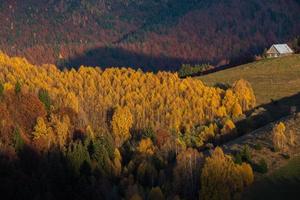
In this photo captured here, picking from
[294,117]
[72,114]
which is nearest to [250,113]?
[294,117]

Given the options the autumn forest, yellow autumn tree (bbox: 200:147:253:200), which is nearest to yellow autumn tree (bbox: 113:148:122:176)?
the autumn forest

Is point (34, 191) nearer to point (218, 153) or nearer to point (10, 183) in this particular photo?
point (10, 183)

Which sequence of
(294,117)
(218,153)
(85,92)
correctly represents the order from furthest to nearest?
(85,92) < (294,117) < (218,153)

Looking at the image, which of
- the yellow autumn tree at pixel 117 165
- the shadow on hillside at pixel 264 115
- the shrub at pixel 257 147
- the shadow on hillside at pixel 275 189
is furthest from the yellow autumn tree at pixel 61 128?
the shadow on hillside at pixel 275 189

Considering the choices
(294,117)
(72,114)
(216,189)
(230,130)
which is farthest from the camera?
(72,114)

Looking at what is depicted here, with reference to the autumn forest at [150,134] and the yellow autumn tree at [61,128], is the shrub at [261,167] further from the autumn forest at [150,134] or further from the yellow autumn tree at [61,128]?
the yellow autumn tree at [61,128]

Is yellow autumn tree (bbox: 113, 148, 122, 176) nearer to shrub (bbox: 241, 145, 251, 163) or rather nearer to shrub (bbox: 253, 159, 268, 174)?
shrub (bbox: 241, 145, 251, 163)
